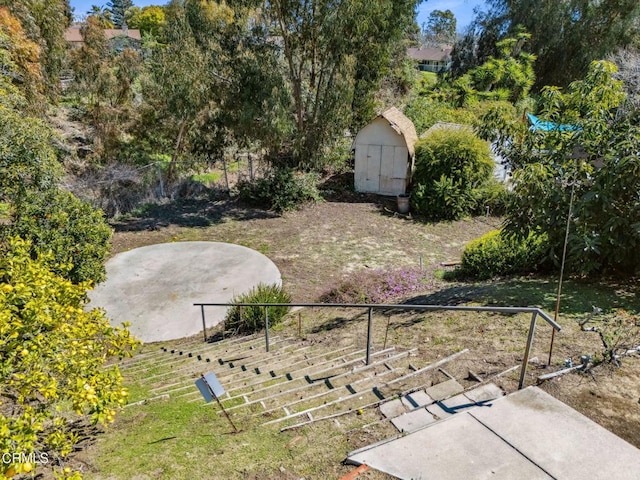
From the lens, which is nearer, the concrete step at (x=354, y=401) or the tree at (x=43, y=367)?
the tree at (x=43, y=367)

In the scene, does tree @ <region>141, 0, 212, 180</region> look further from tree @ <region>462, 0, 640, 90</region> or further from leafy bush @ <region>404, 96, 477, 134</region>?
tree @ <region>462, 0, 640, 90</region>

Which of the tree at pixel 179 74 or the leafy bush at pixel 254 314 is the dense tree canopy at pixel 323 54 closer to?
the tree at pixel 179 74

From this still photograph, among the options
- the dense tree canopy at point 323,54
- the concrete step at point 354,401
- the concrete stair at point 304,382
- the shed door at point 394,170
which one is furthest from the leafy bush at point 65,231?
the shed door at point 394,170

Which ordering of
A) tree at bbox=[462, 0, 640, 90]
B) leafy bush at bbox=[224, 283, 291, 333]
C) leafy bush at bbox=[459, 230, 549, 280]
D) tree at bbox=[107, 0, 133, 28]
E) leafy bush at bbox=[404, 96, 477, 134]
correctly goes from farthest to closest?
tree at bbox=[107, 0, 133, 28], tree at bbox=[462, 0, 640, 90], leafy bush at bbox=[404, 96, 477, 134], leafy bush at bbox=[459, 230, 549, 280], leafy bush at bbox=[224, 283, 291, 333]

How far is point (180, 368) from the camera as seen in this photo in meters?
5.76

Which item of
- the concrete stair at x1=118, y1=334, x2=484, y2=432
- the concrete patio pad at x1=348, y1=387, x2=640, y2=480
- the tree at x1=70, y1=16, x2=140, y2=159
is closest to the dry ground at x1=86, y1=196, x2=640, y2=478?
the concrete patio pad at x1=348, y1=387, x2=640, y2=480

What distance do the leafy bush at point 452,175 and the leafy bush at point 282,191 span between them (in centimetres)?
375

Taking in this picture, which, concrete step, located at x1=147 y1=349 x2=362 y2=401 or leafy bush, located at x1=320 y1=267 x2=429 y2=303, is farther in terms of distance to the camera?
leafy bush, located at x1=320 y1=267 x2=429 y2=303

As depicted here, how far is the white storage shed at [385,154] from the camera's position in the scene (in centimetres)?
1521

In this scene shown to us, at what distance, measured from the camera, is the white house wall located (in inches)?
602

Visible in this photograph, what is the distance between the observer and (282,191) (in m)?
14.8

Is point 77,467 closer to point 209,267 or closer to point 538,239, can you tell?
point 209,267

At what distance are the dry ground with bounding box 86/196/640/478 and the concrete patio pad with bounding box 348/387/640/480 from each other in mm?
192

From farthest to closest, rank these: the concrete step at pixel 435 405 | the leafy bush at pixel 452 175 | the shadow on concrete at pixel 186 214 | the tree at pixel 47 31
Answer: the tree at pixel 47 31 → the leafy bush at pixel 452 175 → the shadow on concrete at pixel 186 214 → the concrete step at pixel 435 405
